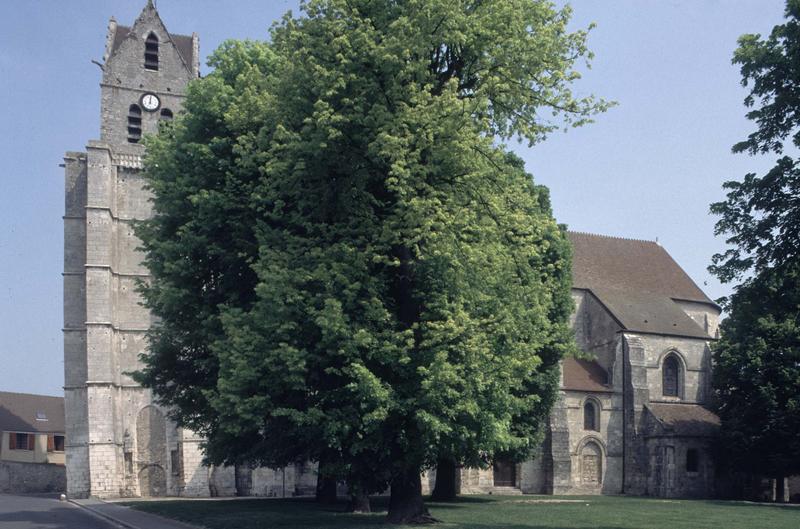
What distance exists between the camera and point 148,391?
46.9 metres

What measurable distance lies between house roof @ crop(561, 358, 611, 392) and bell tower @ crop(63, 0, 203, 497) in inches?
849

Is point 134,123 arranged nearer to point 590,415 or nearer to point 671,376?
point 590,415

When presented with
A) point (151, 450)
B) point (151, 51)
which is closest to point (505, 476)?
point (151, 450)

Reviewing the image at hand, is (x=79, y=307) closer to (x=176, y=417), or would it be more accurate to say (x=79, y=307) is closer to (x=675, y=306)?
(x=176, y=417)

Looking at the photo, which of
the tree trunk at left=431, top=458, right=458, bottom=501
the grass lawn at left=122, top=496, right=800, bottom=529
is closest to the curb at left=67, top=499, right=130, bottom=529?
the grass lawn at left=122, top=496, right=800, bottom=529

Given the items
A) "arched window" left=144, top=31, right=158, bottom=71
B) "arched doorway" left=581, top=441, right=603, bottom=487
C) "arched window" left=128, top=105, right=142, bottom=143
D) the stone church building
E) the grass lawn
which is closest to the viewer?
the grass lawn

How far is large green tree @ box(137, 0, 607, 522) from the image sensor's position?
17922 millimetres

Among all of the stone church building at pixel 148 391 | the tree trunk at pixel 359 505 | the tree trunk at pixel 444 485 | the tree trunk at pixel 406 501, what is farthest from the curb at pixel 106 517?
the tree trunk at pixel 444 485

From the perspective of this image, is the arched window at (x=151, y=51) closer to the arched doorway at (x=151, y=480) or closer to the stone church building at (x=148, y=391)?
the stone church building at (x=148, y=391)

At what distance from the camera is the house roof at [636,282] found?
5147cm

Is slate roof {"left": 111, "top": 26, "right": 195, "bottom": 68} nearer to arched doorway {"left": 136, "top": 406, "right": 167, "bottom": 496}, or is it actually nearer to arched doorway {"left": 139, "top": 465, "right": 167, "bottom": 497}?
arched doorway {"left": 136, "top": 406, "right": 167, "bottom": 496}

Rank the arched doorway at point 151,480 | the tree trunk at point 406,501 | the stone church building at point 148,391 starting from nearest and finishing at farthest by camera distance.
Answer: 1. the tree trunk at point 406,501
2. the stone church building at point 148,391
3. the arched doorway at point 151,480

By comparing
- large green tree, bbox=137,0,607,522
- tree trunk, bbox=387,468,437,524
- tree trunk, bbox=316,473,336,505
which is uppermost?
large green tree, bbox=137,0,607,522

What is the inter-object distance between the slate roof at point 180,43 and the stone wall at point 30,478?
3129cm
